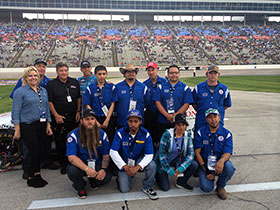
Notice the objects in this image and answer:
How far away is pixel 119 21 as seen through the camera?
64688mm

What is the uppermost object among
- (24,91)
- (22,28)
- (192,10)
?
(192,10)

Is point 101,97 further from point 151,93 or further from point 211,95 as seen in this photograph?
point 211,95

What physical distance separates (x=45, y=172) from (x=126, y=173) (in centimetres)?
183

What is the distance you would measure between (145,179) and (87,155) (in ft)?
3.40

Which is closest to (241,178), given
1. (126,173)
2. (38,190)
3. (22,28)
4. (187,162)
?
(187,162)

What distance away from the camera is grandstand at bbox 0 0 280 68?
43375 mm

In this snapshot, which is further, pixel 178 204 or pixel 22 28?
pixel 22 28

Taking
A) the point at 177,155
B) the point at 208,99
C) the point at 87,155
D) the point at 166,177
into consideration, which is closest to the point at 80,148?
the point at 87,155

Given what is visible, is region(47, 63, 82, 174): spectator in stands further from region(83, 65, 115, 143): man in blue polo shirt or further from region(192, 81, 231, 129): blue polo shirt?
region(192, 81, 231, 129): blue polo shirt

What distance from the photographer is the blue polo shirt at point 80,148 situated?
350 centimetres

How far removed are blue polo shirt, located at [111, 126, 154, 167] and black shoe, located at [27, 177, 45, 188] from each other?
142 centimetres

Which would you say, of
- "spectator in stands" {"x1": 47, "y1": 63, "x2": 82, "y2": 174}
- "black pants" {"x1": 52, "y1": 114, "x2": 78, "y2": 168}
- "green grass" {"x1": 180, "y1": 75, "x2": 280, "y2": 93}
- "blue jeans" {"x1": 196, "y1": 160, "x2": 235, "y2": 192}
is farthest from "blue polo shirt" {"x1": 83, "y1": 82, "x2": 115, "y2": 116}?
"green grass" {"x1": 180, "y1": 75, "x2": 280, "y2": 93}

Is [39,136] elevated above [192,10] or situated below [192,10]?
below

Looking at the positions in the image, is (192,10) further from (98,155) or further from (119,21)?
(98,155)
